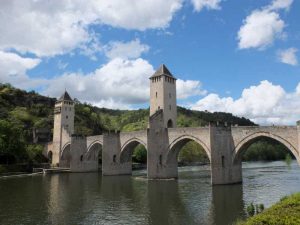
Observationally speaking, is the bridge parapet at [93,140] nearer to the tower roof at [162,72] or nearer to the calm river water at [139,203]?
the tower roof at [162,72]

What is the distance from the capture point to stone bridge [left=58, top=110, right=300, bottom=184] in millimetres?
33094

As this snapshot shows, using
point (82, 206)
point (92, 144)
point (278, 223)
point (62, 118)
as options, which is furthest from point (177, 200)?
point (62, 118)

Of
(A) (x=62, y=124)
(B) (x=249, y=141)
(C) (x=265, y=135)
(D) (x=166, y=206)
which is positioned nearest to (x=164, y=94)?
(B) (x=249, y=141)

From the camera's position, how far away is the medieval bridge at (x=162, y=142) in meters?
34.3

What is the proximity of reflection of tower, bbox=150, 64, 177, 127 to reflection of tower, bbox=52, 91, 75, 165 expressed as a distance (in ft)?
88.8

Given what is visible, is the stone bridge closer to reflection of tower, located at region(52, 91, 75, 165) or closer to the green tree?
reflection of tower, located at region(52, 91, 75, 165)

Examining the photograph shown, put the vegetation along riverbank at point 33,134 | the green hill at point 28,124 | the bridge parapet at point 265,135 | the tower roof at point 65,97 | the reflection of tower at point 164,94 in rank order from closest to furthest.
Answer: the bridge parapet at point 265,135 → the reflection of tower at point 164,94 → the green hill at point 28,124 → the vegetation along riverbank at point 33,134 → the tower roof at point 65,97

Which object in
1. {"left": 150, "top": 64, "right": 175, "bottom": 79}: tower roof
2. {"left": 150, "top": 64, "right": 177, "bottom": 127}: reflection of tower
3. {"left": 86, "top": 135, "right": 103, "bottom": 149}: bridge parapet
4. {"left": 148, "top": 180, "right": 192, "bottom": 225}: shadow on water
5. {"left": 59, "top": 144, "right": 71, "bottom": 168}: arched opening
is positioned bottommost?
{"left": 148, "top": 180, "right": 192, "bottom": 225}: shadow on water

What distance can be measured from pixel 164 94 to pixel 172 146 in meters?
8.37

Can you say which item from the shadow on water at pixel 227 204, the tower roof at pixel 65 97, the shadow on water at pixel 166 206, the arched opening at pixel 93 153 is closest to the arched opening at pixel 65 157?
the arched opening at pixel 93 153

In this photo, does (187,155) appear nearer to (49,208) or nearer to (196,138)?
(196,138)

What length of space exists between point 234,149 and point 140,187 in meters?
11.0

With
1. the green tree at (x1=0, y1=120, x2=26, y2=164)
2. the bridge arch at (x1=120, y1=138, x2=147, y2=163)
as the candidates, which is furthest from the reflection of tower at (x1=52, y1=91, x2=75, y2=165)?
the bridge arch at (x1=120, y1=138, x2=147, y2=163)

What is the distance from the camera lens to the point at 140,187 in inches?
1401
